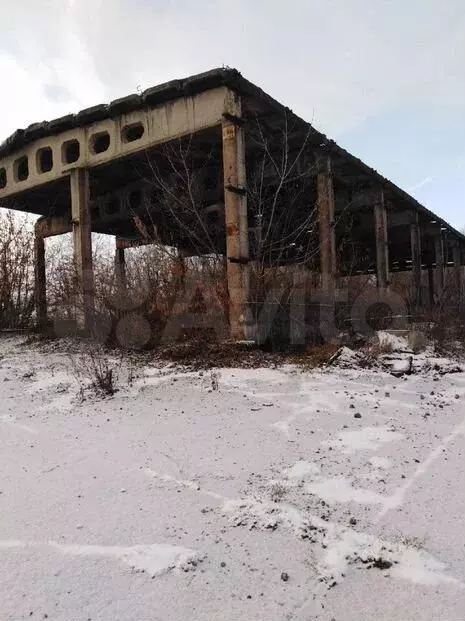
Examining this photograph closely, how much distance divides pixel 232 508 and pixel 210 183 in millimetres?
9931

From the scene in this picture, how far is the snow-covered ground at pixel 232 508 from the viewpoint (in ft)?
6.54

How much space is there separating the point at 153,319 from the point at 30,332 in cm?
520

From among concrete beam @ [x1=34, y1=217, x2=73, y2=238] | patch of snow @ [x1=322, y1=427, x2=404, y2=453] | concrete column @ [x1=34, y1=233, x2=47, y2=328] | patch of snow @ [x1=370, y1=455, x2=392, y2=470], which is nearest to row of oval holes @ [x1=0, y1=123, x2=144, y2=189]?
concrete beam @ [x1=34, y1=217, x2=73, y2=238]

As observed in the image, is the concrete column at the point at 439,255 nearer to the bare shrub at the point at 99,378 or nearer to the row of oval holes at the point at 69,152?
the row of oval holes at the point at 69,152

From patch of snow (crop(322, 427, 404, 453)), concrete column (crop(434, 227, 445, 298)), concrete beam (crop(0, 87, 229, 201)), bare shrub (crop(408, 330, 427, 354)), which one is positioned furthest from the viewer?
concrete column (crop(434, 227, 445, 298))

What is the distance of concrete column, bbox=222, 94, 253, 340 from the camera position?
298 inches

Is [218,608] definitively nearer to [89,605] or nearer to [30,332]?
[89,605]

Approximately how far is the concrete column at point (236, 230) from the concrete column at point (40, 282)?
5284 millimetres

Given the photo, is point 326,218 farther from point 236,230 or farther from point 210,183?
point 236,230

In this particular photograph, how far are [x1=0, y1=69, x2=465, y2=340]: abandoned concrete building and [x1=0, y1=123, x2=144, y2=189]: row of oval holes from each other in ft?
0.10

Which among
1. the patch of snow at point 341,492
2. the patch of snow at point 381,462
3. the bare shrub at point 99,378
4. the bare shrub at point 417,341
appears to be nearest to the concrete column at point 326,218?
the bare shrub at point 417,341

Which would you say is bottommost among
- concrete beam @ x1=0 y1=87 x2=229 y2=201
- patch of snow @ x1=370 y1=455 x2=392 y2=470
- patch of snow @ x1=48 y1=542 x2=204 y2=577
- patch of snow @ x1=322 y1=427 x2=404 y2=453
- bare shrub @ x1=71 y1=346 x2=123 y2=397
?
patch of snow @ x1=48 y1=542 x2=204 y2=577

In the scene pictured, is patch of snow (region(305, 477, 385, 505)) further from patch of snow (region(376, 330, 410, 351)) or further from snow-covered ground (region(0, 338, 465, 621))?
patch of snow (region(376, 330, 410, 351))

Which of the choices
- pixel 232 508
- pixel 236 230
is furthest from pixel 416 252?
pixel 232 508
